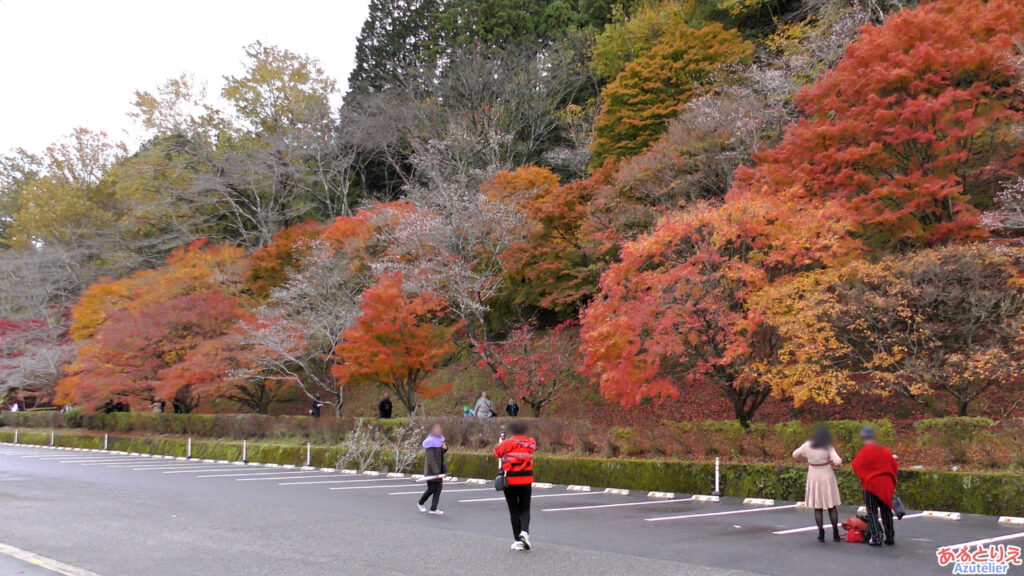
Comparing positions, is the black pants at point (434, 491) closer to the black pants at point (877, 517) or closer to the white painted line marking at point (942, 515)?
the black pants at point (877, 517)

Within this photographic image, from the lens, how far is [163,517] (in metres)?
10.5

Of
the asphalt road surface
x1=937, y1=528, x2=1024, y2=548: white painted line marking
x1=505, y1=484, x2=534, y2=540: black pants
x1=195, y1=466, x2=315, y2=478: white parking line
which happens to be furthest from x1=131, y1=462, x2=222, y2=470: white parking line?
x1=937, y1=528, x2=1024, y2=548: white painted line marking

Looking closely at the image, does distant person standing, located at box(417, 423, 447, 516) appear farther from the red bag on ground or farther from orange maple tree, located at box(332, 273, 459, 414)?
orange maple tree, located at box(332, 273, 459, 414)

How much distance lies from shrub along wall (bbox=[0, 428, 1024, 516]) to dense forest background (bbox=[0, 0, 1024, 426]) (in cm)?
257

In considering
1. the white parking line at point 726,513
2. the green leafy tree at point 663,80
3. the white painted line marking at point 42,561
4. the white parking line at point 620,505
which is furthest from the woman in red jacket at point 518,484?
the green leafy tree at point 663,80

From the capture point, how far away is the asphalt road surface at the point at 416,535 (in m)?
7.10

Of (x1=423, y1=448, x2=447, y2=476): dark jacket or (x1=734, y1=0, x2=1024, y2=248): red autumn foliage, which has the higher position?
(x1=734, y1=0, x2=1024, y2=248): red autumn foliage

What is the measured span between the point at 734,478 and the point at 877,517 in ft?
16.8

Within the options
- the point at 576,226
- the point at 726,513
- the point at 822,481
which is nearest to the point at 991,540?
the point at 822,481

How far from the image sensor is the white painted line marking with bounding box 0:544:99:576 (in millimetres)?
6812

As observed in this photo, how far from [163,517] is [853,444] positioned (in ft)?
39.0

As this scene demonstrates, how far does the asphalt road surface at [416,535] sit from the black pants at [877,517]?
0.69 feet

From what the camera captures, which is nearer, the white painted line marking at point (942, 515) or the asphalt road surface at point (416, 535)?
the asphalt road surface at point (416, 535)

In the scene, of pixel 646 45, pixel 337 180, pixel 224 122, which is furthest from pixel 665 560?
pixel 224 122
